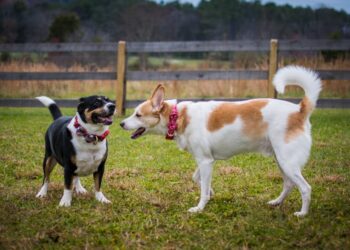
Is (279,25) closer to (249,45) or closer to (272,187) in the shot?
(249,45)

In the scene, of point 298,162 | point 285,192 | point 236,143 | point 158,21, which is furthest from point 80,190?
point 158,21

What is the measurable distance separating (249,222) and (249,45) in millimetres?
7803

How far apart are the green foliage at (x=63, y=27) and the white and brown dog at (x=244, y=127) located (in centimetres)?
2475

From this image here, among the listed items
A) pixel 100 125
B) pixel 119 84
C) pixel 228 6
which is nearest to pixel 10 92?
pixel 119 84

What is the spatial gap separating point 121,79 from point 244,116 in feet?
24.5

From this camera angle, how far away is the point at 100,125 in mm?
5055

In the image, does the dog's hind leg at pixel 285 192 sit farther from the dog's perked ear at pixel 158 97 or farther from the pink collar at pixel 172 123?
the dog's perked ear at pixel 158 97

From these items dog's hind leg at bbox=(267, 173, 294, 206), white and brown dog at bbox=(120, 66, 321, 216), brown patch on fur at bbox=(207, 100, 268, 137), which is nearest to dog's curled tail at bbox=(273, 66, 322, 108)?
white and brown dog at bbox=(120, 66, 321, 216)

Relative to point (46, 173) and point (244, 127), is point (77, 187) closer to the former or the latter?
point (46, 173)

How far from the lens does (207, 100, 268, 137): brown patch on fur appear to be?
4.64 metres

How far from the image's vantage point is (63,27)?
2856cm

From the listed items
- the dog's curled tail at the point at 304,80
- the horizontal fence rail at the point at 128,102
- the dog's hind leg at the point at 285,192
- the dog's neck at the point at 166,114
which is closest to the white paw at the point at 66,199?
the dog's neck at the point at 166,114

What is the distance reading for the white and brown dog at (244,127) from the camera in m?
4.44

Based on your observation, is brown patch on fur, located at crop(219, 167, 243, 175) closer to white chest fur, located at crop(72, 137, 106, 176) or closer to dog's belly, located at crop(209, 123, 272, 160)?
dog's belly, located at crop(209, 123, 272, 160)
